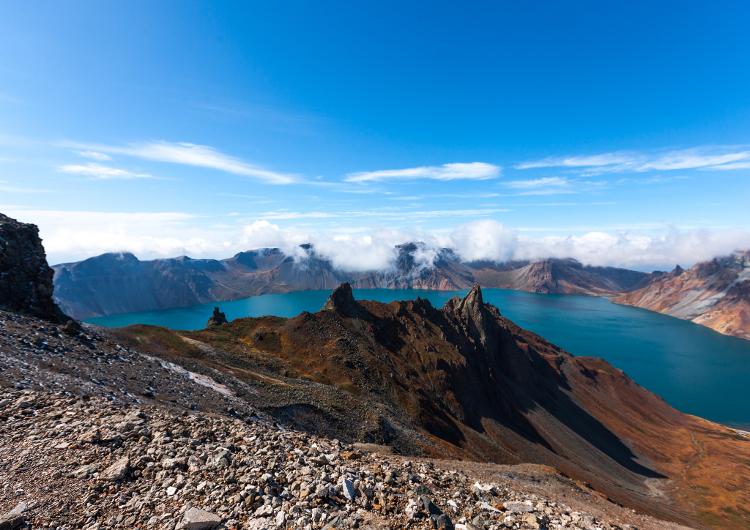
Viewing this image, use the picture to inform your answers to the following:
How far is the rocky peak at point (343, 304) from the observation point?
10400 centimetres

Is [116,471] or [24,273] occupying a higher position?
[24,273]

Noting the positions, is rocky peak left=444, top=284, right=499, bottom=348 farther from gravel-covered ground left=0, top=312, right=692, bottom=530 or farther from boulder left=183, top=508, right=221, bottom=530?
boulder left=183, top=508, right=221, bottom=530

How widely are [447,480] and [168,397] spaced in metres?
23.5

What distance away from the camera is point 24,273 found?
1437 inches

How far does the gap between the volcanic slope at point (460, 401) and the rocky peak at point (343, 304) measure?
1.39 ft

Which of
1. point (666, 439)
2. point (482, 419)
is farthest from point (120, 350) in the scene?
point (666, 439)

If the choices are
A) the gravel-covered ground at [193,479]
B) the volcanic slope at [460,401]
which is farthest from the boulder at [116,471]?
the volcanic slope at [460,401]

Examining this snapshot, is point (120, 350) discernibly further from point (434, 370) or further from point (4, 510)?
point (434, 370)

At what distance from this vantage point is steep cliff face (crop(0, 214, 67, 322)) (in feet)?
113

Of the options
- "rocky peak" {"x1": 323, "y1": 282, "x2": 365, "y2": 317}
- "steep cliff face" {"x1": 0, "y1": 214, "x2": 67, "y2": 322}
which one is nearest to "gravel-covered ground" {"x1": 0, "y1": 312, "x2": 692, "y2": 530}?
"steep cliff face" {"x1": 0, "y1": 214, "x2": 67, "y2": 322}

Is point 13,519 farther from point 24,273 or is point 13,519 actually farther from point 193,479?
point 24,273

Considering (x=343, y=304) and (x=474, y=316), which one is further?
(x=474, y=316)

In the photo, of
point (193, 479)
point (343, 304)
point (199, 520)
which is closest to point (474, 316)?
point (343, 304)

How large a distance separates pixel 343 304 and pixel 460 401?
4134 centimetres
